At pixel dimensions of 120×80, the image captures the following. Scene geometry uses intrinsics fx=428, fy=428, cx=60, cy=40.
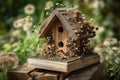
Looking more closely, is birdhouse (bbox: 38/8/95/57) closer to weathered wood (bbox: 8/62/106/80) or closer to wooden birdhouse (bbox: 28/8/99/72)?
wooden birdhouse (bbox: 28/8/99/72)

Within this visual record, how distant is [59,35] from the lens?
3633 millimetres

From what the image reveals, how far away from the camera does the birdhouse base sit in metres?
3.40

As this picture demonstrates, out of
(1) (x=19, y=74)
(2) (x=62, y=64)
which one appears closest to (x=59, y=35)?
(2) (x=62, y=64)

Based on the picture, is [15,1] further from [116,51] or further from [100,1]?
[116,51]

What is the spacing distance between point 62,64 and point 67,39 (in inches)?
10.6

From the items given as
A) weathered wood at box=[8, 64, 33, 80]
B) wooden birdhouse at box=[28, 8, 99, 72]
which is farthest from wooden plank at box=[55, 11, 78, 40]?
weathered wood at box=[8, 64, 33, 80]

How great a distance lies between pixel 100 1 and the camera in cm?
741

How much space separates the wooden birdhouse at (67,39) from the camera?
11.4 feet

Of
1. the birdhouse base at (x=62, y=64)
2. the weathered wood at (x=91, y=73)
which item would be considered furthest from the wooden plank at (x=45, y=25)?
the weathered wood at (x=91, y=73)

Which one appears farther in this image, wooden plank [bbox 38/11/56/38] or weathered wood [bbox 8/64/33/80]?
weathered wood [bbox 8/64/33/80]

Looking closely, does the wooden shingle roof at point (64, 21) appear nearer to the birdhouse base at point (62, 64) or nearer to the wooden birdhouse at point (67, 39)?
the wooden birdhouse at point (67, 39)

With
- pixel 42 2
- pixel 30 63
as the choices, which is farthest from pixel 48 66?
pixel 42 2

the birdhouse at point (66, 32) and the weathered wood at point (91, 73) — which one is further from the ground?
the birdhouse at point (66, 32)

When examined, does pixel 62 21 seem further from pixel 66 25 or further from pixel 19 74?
pixel 19 74
